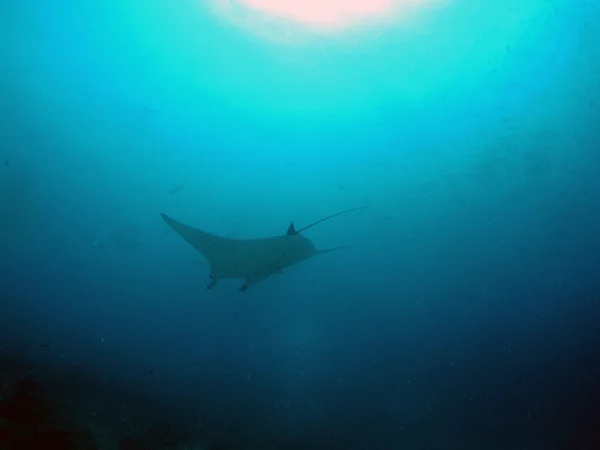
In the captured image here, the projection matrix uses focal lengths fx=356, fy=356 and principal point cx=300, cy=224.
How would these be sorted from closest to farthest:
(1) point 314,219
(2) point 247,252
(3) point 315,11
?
(2) point 247,252, (3) point 315,11, (1) point 314,219

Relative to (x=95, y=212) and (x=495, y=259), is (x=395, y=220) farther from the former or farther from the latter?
(x=95, y=212)

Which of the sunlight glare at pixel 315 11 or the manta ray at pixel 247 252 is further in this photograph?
the sunlight glare at pixel 315 11

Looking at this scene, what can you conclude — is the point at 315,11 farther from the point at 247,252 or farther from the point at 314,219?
the point at 314,219

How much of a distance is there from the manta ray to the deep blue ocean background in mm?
3576

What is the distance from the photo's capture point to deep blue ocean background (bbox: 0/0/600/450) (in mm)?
6207

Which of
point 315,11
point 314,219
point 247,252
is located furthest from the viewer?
point 314,219

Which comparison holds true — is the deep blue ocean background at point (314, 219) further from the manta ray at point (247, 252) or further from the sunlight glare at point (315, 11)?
the manta ray at point (247, 252)

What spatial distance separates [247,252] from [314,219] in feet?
12.9

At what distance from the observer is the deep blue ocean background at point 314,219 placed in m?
6.21

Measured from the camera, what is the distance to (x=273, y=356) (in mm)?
7988

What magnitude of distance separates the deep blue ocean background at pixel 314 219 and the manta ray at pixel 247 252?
358 centimetres

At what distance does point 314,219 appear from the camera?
27.1ft

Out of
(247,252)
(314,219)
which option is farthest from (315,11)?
(314,219)

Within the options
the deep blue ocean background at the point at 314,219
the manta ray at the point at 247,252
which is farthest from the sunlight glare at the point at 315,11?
the manta ray at the point at 247,252
